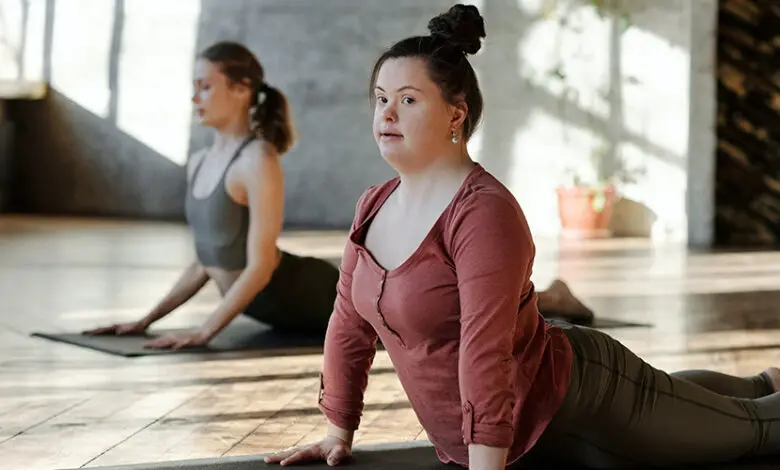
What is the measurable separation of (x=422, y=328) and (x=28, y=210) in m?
9.27

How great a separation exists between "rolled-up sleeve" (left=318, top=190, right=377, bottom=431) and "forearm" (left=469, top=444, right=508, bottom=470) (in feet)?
1.15

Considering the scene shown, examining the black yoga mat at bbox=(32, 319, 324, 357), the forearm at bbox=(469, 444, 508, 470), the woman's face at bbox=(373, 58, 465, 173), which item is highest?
the woman's face at bbox=(373, 58, 465, 173)

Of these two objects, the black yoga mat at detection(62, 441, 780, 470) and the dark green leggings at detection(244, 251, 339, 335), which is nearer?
the black yoga mat at detection(62, 441, 780, 470)

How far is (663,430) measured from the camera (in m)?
2.21

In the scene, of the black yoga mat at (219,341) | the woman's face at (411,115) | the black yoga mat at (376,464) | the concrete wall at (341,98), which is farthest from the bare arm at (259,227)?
the concrete wall at (341,98)

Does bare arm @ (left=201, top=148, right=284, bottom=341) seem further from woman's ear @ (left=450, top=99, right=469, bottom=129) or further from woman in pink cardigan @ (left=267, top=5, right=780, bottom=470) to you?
woman's ear @ (left=450, top=99, right=469, bottom=129)

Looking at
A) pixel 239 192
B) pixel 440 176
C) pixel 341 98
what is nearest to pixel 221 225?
pixel 239 192

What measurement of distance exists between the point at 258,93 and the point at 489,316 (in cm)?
212

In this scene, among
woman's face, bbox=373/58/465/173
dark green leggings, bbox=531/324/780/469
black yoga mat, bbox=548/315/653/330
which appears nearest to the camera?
woman's face, bbox=373/58/465/173

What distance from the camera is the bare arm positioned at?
12.5ft

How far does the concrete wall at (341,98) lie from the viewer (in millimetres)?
8672

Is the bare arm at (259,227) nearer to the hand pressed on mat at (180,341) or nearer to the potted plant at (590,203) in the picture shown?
the hand pressed on mat at (180,341)

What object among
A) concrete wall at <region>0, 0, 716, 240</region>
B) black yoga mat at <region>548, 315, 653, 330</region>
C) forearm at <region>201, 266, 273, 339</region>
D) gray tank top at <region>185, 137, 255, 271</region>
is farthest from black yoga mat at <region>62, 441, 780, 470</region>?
concrete wall at <region>0, 0, 716, 240</region>

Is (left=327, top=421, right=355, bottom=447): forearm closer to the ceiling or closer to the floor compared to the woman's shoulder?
closer to the floor
